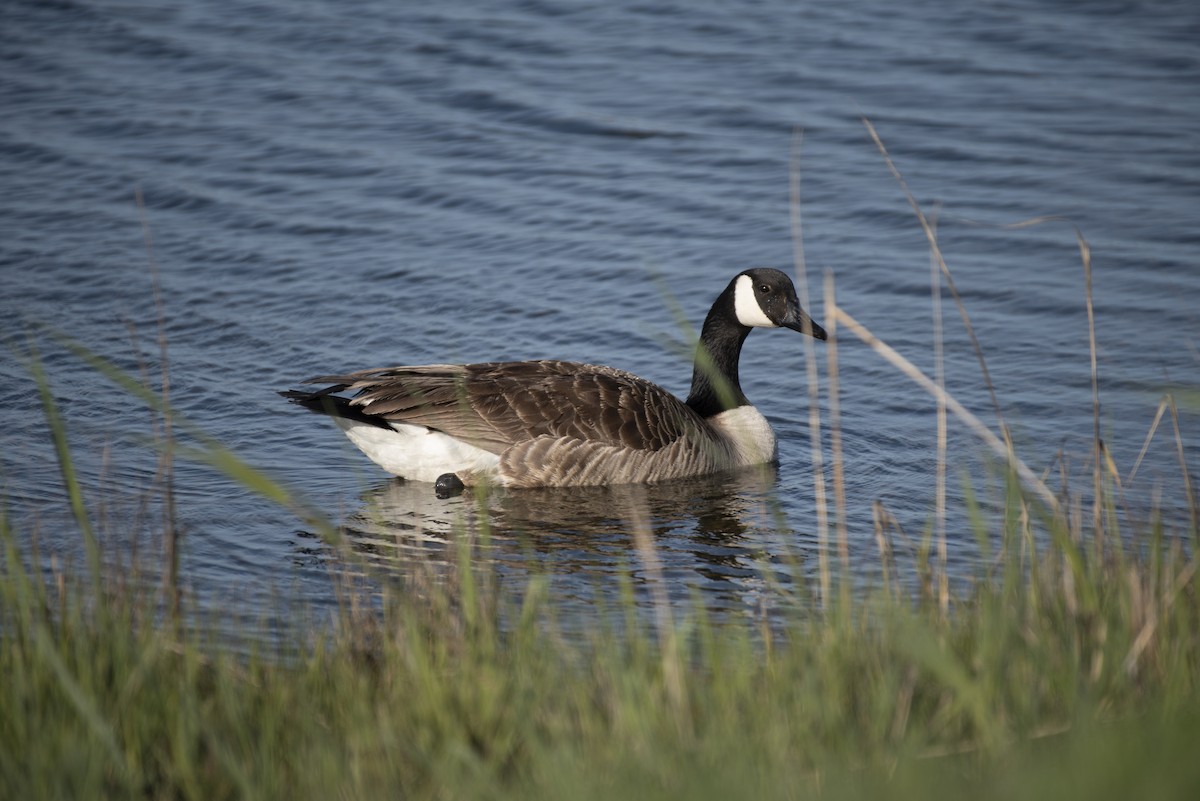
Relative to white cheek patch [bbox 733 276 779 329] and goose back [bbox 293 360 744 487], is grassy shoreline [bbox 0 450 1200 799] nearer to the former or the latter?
goose back [bbox 293 360 744 487]

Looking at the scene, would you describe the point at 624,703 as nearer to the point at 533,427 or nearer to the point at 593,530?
the point at 593,530

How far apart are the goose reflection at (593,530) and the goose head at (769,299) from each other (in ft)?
3.63

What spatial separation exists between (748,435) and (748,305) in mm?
1057

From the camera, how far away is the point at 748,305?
10.6 m

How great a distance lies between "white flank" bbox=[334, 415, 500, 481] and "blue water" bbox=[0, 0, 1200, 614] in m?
0.23

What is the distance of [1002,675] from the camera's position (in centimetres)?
458

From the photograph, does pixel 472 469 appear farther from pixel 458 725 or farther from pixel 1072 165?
pixel 1072 165

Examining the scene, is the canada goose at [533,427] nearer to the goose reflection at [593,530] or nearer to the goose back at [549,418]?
the goose back at [549,418]

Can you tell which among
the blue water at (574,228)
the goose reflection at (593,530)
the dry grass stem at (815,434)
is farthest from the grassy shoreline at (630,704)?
the goose reflection at (593,530)

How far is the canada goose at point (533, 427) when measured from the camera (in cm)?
946

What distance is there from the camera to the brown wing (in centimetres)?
944

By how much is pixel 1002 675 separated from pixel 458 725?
1.72 meters

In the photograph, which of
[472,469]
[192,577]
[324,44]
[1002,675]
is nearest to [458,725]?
[1002,675]

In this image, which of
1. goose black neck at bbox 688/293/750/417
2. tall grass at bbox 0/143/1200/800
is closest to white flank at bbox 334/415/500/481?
goose black neck at bbox 688/293/750/417
